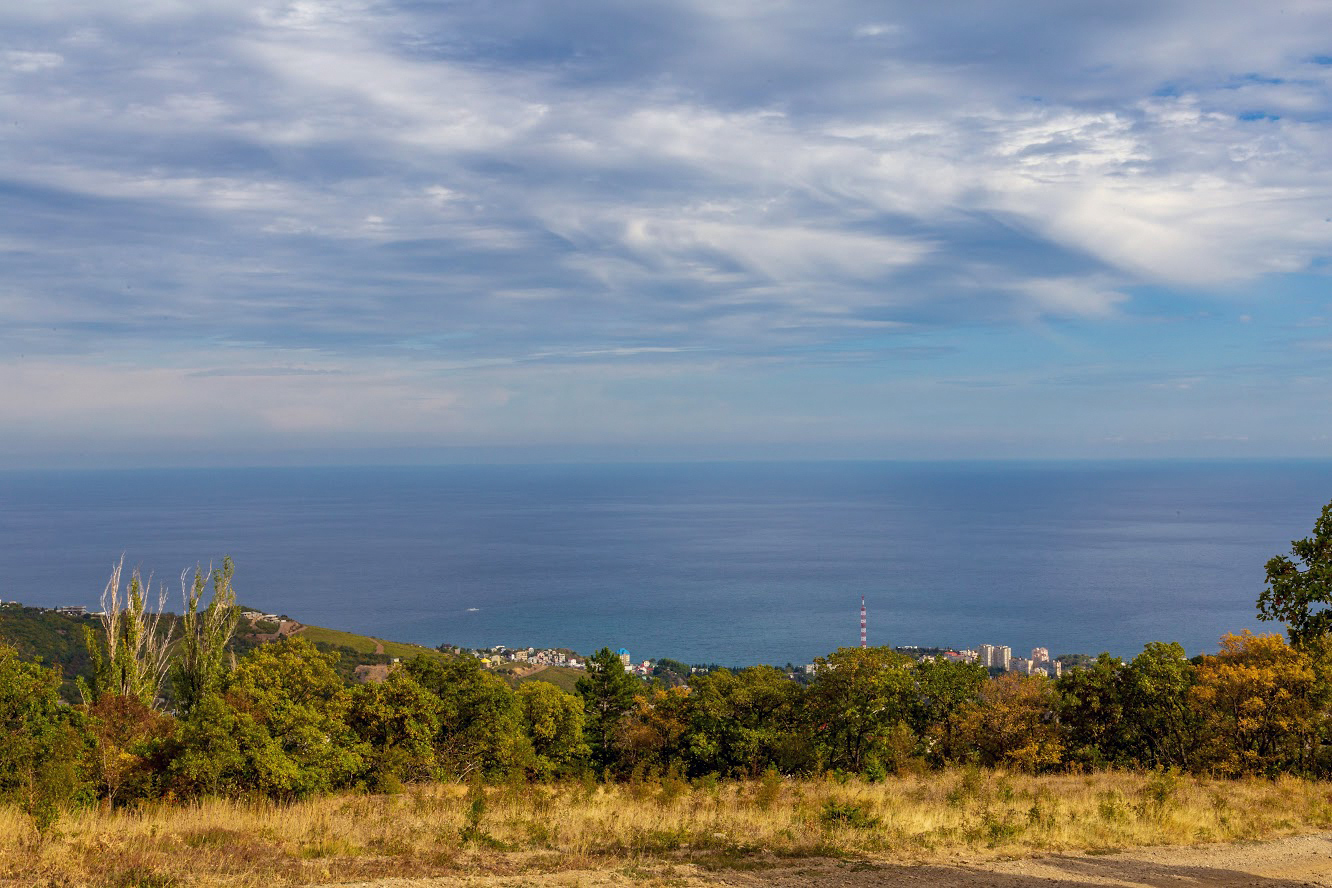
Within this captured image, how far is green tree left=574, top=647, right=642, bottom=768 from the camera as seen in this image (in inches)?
959

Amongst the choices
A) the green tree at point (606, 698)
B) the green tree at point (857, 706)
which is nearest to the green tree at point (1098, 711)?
the green tree at point (857, 706)

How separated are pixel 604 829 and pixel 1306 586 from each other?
9330 millimetres

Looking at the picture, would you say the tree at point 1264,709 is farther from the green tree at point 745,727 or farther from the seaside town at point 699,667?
the seaside town at point 699,667

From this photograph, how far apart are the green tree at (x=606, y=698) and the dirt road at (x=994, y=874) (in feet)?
46.6

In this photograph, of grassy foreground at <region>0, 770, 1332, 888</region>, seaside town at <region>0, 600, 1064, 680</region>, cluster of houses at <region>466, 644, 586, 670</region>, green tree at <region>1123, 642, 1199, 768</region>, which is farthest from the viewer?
cluster of houses at <region>466, 644, 586, 670</region>

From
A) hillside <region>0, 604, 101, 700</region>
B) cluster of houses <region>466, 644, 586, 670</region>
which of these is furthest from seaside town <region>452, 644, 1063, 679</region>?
hillside <region>0, 604, 101, 700</region>

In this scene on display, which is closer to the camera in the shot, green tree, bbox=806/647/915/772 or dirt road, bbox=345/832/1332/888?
dirt road, bbox=345/832/1332/888

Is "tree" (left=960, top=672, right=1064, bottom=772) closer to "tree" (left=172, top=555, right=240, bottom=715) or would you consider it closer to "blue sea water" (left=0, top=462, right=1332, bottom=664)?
"tree" (left=172, top=555, right=240, bottom=715)

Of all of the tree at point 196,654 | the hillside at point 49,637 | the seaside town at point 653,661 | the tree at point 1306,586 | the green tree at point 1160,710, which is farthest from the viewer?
the seaside town at point 653,661

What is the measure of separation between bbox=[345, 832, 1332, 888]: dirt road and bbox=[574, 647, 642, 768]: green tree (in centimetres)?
1422

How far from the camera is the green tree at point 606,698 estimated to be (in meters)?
24.4

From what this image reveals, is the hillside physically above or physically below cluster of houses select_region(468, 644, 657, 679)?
above

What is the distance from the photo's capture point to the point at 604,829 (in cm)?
1227

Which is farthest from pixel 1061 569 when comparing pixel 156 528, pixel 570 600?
pixel 156 528
